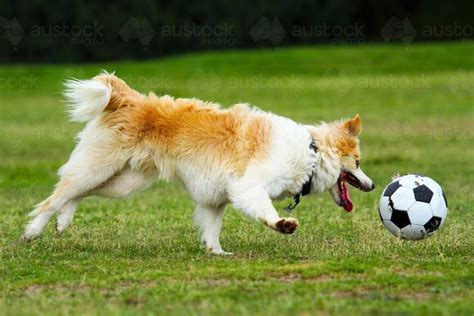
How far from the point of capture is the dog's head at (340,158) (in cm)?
Answer: 805

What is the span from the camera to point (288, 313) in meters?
5.52

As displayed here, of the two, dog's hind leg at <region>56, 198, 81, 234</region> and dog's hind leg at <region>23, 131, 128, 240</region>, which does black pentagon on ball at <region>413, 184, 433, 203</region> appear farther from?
dog's hind leg at <region>56, 198, 81, 234</region>

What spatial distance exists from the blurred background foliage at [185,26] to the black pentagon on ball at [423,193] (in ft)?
113

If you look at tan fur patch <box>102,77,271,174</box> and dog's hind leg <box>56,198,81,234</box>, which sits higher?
tan fur patch <box>102,77,271,174</box>

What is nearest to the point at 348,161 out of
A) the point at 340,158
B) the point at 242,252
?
the point at 340,158

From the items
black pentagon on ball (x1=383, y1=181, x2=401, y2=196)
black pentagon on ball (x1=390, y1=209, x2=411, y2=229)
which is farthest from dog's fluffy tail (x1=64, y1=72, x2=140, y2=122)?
black pentagon on ball (x1=390, y1=209, x2=411, y2=229)

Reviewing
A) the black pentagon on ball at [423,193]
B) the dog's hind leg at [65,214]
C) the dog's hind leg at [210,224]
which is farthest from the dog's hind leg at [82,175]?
the black pentagon on ball at [423,193]

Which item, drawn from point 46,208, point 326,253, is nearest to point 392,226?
point 326,253

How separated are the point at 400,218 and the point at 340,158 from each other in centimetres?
78

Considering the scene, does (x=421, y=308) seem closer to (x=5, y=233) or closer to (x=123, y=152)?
(x=123, y=152)

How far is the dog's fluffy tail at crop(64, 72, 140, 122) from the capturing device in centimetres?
809

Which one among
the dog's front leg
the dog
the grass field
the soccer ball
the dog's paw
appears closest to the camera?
the grass field

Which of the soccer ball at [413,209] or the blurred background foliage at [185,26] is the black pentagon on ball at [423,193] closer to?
the soccer ball at [413,209]

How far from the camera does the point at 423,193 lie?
27.2 feet
